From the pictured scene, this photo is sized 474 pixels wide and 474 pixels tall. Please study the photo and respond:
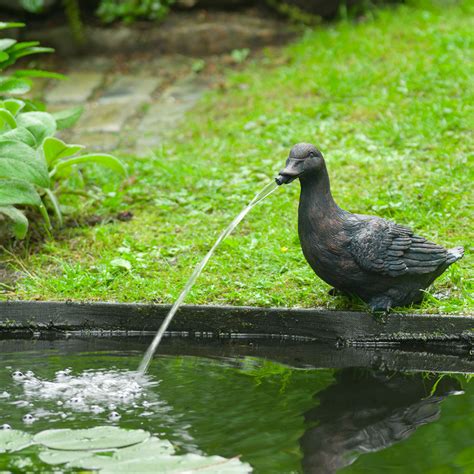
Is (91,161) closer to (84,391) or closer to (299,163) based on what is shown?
(299,163)

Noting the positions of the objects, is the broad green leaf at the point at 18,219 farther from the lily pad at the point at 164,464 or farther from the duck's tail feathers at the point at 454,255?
the duck's tail feathers at the point at 454,255

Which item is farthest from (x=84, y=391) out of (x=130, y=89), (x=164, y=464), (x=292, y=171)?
(x=130, y=89)

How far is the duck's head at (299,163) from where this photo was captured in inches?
172

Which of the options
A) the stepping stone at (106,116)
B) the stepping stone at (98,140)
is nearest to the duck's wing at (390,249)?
the stepping stone at (98,140)

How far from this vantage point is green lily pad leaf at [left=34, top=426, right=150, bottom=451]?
11.7 ft

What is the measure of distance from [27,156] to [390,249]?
197 cm

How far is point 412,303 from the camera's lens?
466 centimetres

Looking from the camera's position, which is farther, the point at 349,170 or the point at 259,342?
the point at 349,170

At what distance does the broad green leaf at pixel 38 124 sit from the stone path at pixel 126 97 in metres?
1.46

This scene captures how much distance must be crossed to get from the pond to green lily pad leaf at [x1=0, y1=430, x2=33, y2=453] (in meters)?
0.02

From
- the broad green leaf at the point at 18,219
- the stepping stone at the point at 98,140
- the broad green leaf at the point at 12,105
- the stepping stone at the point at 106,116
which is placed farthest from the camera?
the stepping stone at the point at 106,116

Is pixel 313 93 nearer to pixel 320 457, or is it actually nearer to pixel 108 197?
pixel 108 197

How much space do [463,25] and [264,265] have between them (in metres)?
4.55

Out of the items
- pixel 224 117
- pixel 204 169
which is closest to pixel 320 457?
pixel 204 169
